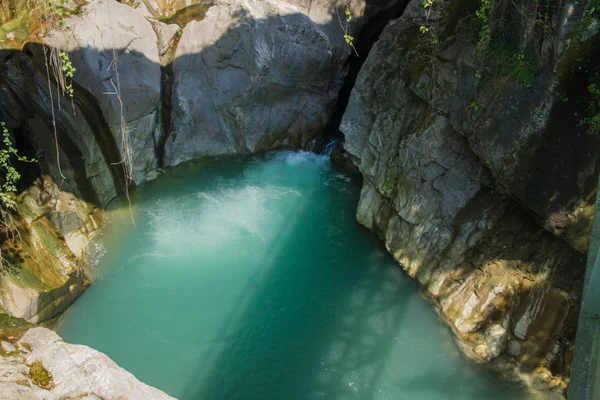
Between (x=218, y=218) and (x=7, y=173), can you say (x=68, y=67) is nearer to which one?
(x=7, y=173)

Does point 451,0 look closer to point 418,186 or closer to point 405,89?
point 405,89

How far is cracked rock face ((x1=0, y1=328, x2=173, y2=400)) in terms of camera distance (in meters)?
3.25

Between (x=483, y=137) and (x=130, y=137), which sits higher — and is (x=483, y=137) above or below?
above

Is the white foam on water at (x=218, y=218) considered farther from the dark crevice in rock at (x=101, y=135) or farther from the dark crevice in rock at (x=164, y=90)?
the dark crevice in rock at (x=164, y=90)

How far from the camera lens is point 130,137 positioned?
8852 mm

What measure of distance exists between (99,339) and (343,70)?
28.7ft

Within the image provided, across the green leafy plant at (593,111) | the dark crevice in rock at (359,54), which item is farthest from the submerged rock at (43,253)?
the green leafy plant at (593,111)

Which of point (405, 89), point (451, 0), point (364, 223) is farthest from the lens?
point (364, 223)

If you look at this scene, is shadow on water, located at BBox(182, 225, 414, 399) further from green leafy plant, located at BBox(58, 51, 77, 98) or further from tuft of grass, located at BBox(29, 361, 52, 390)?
green leafy plant, located at BBox(58, 51, 77, 98)

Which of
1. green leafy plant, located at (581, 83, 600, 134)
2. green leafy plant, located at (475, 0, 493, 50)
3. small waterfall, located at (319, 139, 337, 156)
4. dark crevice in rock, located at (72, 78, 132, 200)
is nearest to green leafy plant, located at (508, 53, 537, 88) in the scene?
green leafy plant, located at (475, 0, 493, 50)

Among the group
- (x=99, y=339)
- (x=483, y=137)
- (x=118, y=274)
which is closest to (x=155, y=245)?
(x=118, y=274)

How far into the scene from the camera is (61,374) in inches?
136

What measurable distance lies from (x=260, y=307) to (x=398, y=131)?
12.9ft

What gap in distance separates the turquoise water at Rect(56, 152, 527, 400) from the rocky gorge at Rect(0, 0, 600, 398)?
45 cm
